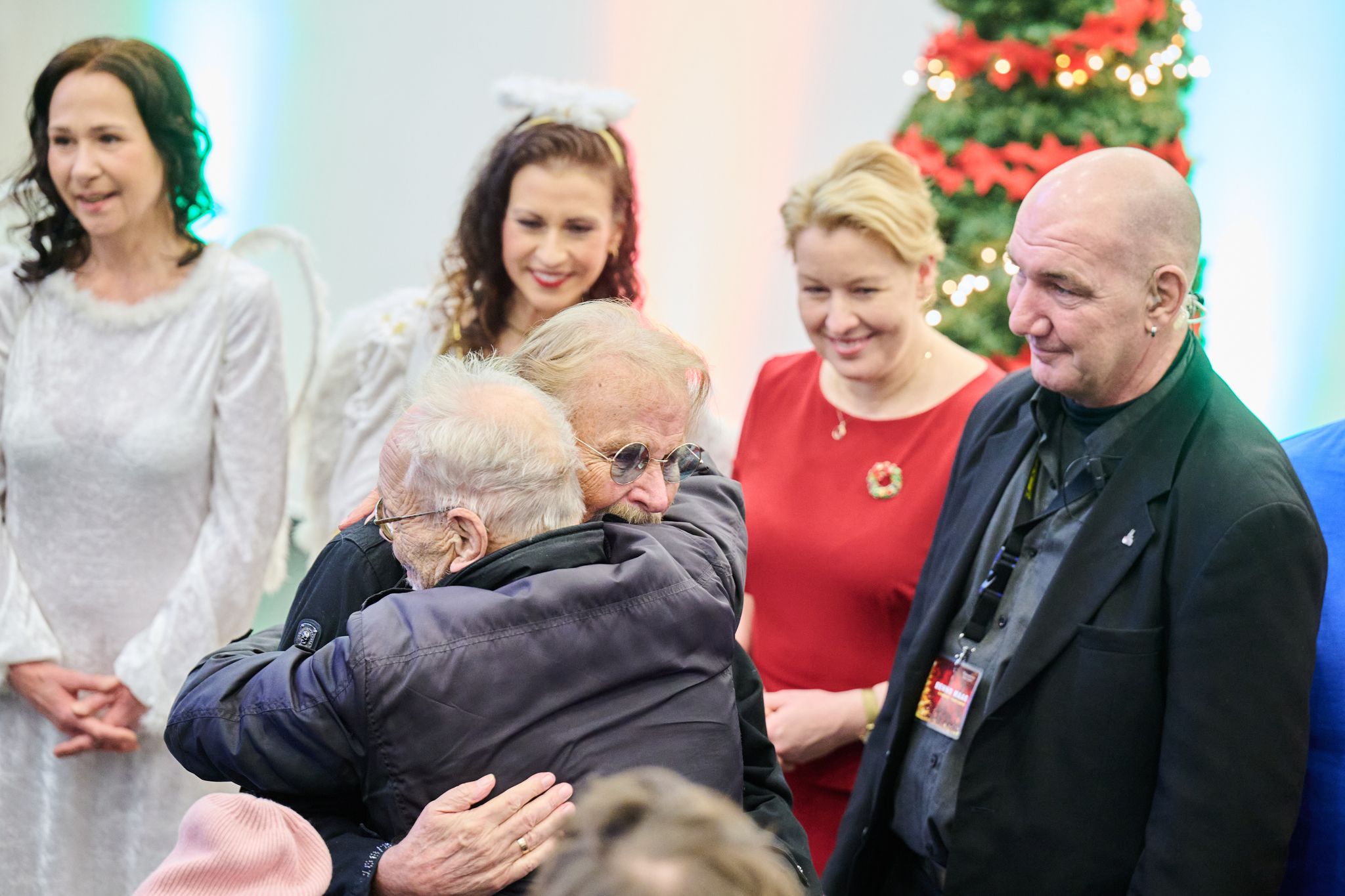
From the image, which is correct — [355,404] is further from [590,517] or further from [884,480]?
[590,517]

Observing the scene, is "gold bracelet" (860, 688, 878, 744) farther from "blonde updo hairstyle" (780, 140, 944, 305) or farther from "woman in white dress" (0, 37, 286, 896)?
"woman in white dress" (0, 37, 286, 896)

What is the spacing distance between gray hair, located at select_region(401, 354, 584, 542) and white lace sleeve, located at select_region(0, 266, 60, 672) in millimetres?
1609

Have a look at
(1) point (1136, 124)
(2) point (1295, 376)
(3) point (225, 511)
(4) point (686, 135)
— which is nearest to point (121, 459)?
(3) point (225, 511)

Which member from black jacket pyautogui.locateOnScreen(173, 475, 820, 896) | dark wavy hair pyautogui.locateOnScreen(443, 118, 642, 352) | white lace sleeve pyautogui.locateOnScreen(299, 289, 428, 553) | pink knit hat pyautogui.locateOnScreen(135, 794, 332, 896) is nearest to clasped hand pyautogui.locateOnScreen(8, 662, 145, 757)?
white lace sleeve pyautogui.locateOnScreen(299, 289, 428, 553)

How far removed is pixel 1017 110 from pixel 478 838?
349cm

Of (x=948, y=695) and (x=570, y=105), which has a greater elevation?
(x=570, y=105)

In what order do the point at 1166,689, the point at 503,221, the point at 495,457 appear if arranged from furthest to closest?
the point at 503,221 → the point at 1166,689 → the point at 495,457

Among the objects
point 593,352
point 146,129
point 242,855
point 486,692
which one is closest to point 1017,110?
point 146,129

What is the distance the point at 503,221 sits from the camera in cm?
283

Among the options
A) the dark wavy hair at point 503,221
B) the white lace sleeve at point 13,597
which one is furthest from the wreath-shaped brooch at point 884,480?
the white lace sleeve at point 13,597

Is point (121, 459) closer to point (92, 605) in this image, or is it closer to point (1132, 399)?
point (92, 605)

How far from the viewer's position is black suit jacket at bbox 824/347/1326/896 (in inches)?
68.7

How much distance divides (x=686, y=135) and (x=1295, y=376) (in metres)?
2.82

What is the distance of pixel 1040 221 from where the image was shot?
198 cm
